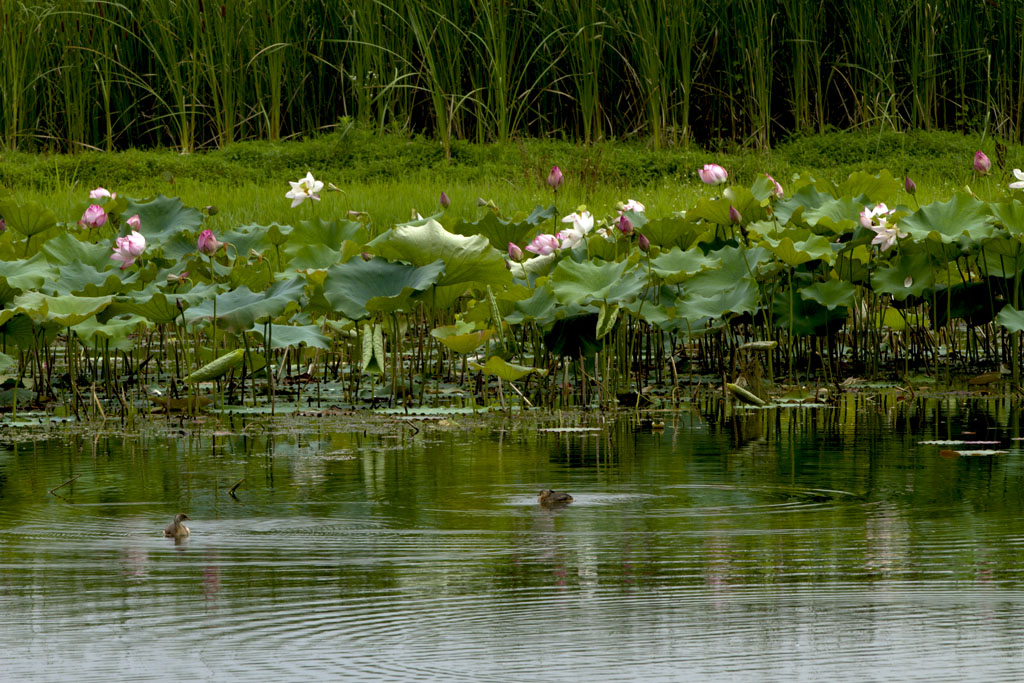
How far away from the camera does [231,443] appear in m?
3.45

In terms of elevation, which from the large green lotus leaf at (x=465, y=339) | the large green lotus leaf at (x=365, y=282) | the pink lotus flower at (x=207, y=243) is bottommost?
the large green lotus leaf at (x=465, y=339)

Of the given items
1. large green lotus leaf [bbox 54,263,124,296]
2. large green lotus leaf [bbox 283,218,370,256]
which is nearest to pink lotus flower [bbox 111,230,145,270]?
large green lotus leaf [bbox 54,263,124,296]

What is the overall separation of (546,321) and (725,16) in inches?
283

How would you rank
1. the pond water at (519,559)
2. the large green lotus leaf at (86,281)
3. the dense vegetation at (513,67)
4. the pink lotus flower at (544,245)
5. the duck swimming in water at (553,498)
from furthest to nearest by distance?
the dense vegetation at (513,67), the pink lotus flower at (544,245), the large green lotus leaf at (86,281), the duck swimming in water at (553,498), the pond water at (519,559)

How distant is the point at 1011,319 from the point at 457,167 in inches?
227

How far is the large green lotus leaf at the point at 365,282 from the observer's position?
400 cm

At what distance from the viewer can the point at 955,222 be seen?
4.37m

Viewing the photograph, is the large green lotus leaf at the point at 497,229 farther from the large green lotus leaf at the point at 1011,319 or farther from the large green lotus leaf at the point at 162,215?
the large green lotus leaf at the point at 1011,319

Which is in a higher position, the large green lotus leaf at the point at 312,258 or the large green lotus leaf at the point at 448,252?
the large green lotus leaf at the point at 312,258

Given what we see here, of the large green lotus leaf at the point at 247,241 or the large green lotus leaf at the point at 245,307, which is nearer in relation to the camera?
the large green lotus leaf at the point at 245,307

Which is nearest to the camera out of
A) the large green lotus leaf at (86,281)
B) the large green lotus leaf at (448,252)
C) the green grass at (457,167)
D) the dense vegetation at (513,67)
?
the large green lotus leaf at (448,252)

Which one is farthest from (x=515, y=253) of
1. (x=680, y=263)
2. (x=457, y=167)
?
(x=457, y=167)

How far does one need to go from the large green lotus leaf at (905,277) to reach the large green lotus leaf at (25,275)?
2.44m

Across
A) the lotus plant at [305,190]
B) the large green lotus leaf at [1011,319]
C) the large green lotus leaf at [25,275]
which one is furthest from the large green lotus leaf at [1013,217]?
the large green lotus leaf at [25,275]
